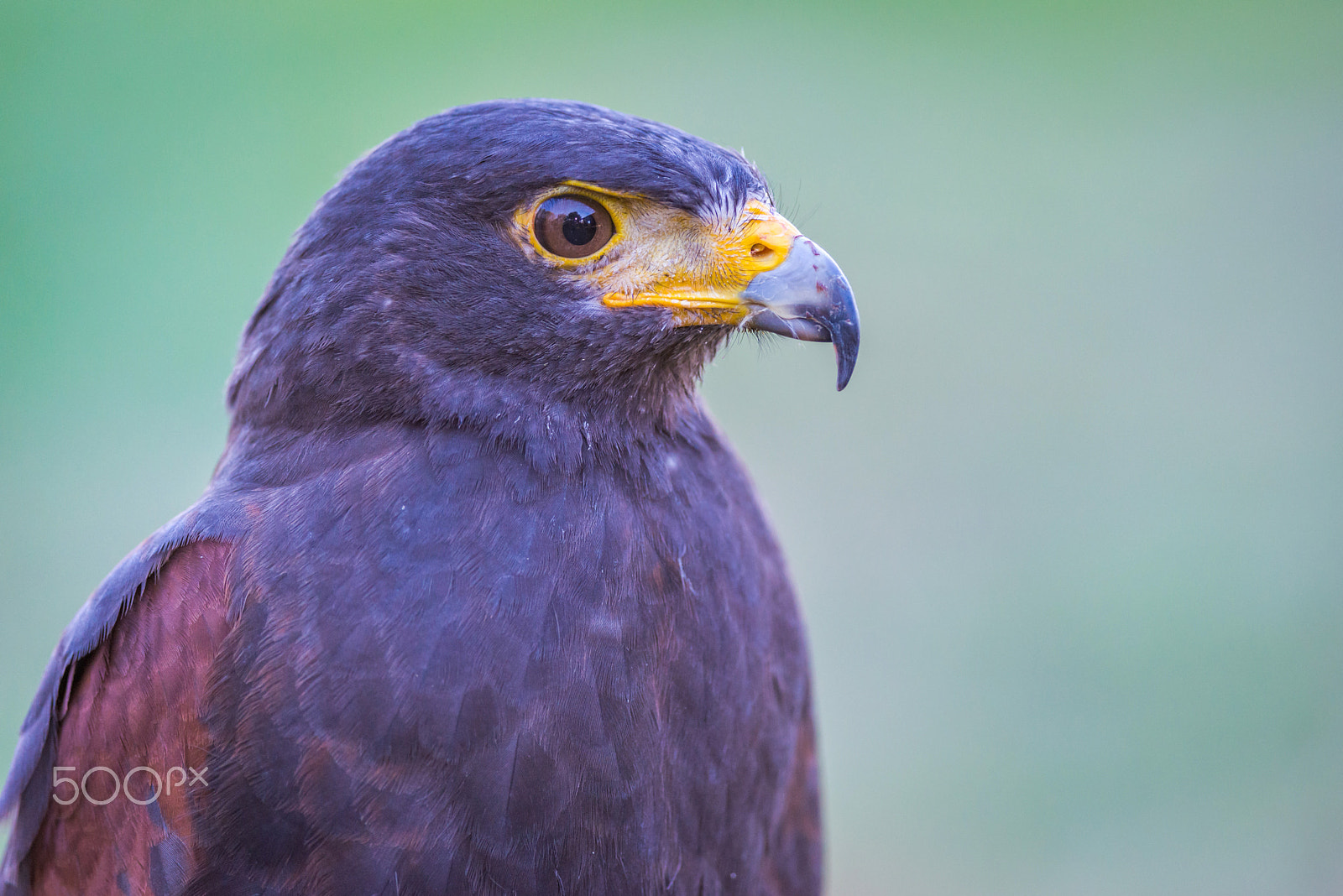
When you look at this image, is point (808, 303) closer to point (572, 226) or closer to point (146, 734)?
point (572, 226)

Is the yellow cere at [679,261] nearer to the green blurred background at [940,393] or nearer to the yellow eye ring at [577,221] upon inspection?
the yellow eye ring at [577,221]

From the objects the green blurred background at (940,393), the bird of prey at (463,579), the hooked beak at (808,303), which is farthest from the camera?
the green blurred background at (940,393)

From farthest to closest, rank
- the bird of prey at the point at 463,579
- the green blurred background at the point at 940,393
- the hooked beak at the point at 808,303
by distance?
the green blurred background at the point at 940,393
the hooked beak at the point at 808,303
the bird of prey at the point at 463,579

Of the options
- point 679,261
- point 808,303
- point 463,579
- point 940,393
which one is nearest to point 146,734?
point 463,579

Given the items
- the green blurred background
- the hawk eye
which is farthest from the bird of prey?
the green blurred background

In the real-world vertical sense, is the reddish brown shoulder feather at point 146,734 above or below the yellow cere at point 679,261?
below

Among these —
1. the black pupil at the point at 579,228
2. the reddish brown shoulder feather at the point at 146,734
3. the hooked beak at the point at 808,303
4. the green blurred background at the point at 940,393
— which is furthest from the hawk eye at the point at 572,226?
the green blurred background at the point at 940,393

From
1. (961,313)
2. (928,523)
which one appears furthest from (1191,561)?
(961,313)

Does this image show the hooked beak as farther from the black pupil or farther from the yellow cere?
the black pupil
